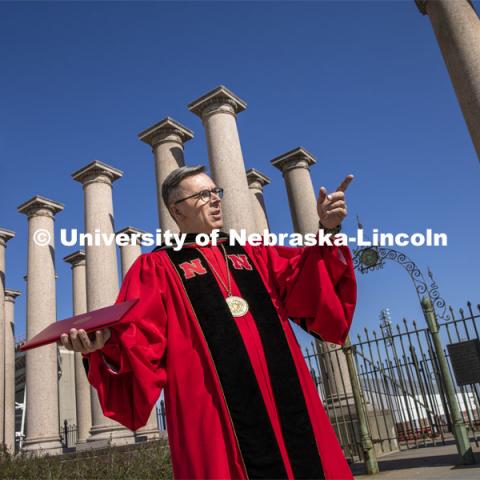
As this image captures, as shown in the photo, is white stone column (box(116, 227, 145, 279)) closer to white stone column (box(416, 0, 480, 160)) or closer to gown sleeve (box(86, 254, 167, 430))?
white stone column (box(416, 0, 480, 160))

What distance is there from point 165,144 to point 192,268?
12450 millimetres

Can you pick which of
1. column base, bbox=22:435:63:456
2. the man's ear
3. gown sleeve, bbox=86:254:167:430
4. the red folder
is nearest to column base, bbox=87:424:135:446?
column base, bbox=22:435:63:456

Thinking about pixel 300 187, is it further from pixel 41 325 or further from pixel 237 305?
pixel 237 305

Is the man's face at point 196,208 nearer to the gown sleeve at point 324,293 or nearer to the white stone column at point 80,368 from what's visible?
the gown sleeve at point 324,293

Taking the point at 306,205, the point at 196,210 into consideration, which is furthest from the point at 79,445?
the point at 196,210

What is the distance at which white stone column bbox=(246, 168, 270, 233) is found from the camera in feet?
62.6

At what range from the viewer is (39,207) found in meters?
20.0

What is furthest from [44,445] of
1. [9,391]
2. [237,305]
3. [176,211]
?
[237,305]

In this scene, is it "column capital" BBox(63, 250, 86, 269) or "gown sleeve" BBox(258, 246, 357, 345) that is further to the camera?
"column capital" BBox(63, 250, 86, 269)

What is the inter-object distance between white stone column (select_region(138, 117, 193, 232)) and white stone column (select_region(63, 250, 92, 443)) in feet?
31.4

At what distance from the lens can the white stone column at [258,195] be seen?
62.6ft

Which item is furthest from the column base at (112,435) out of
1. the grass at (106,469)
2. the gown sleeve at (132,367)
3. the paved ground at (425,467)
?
the gown sleeve at (132,367)

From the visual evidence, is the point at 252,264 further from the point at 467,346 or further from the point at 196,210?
the point at 467,346

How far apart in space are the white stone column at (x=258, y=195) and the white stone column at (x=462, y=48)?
35.3 ft
